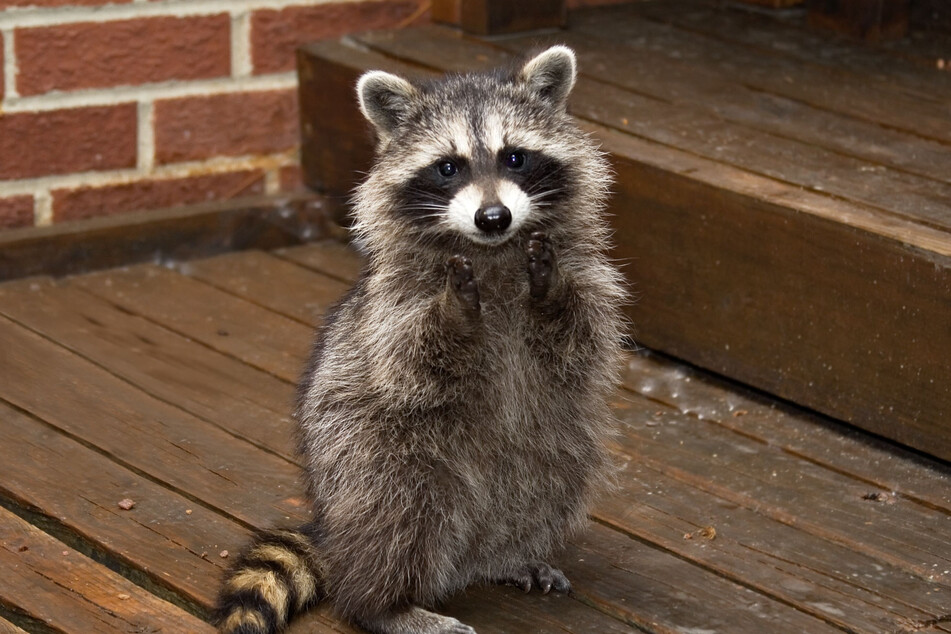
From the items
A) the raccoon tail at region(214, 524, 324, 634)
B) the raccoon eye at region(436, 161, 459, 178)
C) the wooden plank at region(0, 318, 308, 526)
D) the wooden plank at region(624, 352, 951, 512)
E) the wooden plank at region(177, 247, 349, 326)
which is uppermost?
the raccoon eye at region(436, 161, 459, 178)

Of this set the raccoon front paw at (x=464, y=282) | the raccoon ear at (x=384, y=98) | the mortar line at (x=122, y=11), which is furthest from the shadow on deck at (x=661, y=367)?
the raccoon ear at (x=384, y=98)

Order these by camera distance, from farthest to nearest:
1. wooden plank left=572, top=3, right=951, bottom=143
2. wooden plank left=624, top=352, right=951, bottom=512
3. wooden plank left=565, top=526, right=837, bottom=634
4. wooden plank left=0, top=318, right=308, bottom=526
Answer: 1. wooden plank left=572, top=3, right=951, bottom=143
2. wooden plank left=624, top=352, right=951, bottom=512
3. wooden plank left=0, top=318, right=308, bottom=526
4. wooden plank left=565, top=526, right=837, bottom=634

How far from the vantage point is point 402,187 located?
2549mm

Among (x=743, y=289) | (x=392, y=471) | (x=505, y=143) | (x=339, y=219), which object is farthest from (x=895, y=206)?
(x=339, y=219)

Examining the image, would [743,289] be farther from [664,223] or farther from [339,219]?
[339,219]

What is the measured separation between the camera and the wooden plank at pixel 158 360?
3.22 metres

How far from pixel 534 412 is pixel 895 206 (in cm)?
107

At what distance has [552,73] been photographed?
2652mm

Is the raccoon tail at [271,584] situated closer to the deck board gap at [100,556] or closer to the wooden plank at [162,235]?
the deck board gap at [100,556]

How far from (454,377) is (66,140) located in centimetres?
190

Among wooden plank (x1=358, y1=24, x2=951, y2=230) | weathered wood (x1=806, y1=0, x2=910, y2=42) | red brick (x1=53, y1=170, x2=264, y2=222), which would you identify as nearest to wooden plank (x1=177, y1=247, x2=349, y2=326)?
red brick (x1=53, y1=170, x2=264, y2=222)

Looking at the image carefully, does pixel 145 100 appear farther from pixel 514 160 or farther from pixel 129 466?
pixel 514 160

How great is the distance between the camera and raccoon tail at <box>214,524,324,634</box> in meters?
2.31

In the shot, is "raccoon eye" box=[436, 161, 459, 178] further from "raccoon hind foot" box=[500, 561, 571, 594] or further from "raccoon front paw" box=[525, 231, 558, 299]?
"raccoon hind foot" box=[500, 561, 571, 594]
